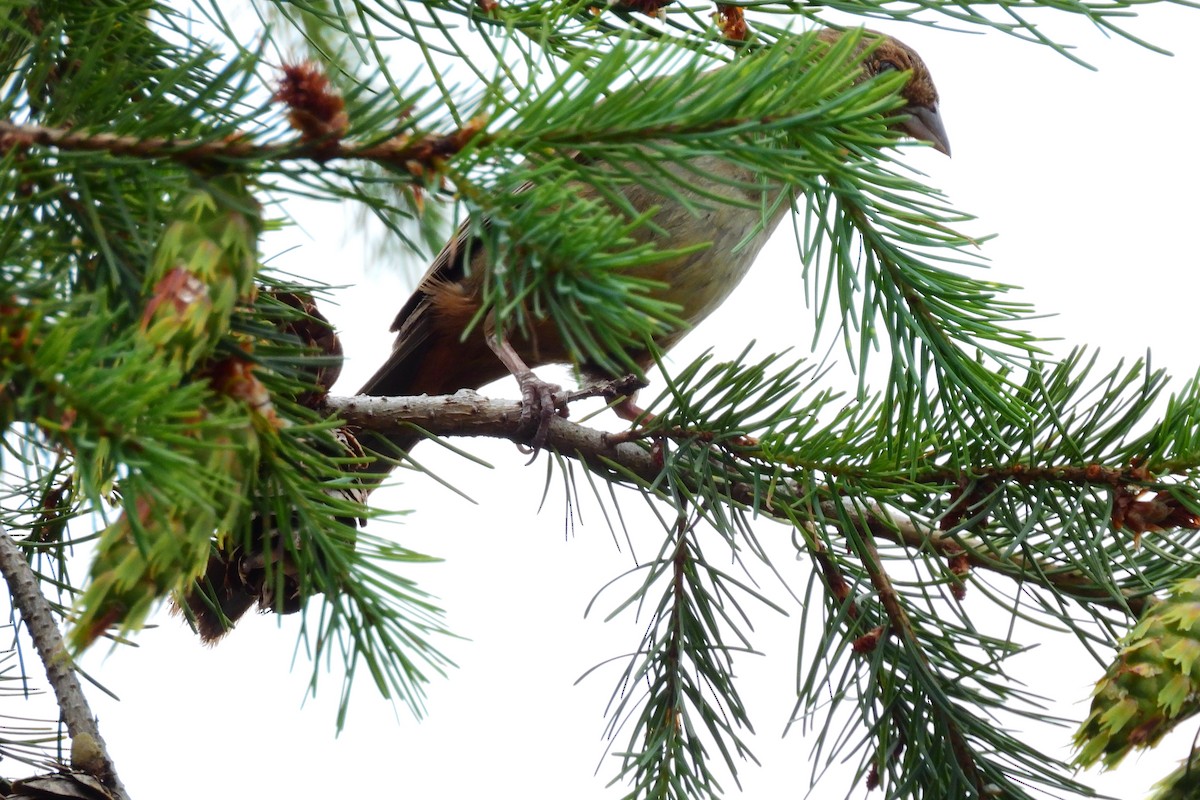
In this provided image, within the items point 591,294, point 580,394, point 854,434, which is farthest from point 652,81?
point 580,394

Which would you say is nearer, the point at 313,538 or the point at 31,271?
the point at 31,271

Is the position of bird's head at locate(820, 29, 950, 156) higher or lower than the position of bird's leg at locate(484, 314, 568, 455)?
higher

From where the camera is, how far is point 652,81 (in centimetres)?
87

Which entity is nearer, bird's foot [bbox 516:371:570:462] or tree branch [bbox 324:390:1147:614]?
tree branch [bbox 324:390:1147:614]

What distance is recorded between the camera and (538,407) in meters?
2.00

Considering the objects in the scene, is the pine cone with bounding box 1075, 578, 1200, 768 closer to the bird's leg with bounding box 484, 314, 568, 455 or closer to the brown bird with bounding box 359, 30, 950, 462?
the bird's leg with bounding box 484, 314, 568, 455

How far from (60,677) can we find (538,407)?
0.89 meters

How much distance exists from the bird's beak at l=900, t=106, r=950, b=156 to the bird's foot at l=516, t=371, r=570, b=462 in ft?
5.06

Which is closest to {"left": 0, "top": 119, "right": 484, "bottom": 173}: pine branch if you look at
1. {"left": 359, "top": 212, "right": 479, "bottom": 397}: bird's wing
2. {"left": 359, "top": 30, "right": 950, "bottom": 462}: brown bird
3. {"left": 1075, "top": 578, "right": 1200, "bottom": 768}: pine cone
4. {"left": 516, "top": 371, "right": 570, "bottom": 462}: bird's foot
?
{"left": 1075, "top": 578, "right": 1200, "bottom": 768}: pine cone

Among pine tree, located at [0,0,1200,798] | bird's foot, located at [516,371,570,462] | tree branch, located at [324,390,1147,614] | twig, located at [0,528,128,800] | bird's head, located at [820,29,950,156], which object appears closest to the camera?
pine tree, located at [0,0,1200,798]

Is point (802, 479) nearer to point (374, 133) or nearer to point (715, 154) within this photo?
point (715, 154)

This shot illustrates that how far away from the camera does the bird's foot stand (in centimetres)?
186

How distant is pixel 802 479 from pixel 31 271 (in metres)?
1.03

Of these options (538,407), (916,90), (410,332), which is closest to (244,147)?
(538,407)
